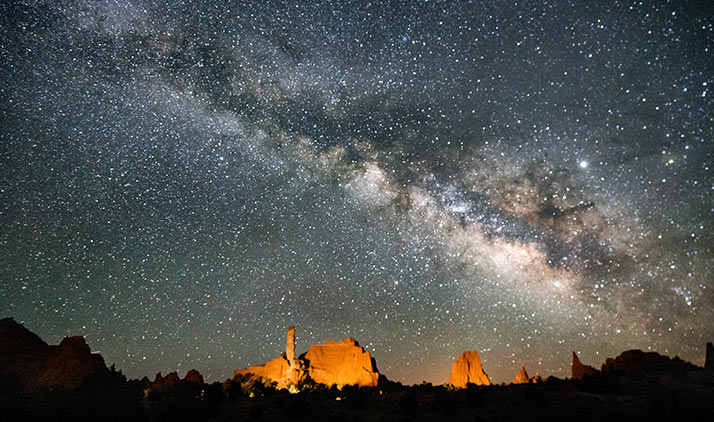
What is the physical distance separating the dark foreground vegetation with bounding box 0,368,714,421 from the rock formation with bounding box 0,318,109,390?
1.80 ft

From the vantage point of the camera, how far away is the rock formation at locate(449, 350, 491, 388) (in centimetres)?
4781

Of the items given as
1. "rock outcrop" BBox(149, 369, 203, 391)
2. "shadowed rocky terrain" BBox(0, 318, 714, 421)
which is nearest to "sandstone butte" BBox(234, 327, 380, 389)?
"rock outcrop" BBox(149, 369, 203, 391)

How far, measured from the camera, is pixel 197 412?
19.0 meters

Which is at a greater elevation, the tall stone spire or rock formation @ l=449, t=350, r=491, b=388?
the tall stone spire

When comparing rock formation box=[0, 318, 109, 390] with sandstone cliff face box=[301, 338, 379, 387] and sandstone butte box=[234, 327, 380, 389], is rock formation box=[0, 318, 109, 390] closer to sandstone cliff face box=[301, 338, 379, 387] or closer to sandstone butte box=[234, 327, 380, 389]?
sandstone butte box=[234, 327, 380, 389]

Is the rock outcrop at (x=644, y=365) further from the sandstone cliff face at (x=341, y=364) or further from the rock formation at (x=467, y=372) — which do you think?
the sandstone cliff face at (x=341, y=364)

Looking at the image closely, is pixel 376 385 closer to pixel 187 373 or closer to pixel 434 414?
pixel 187 373

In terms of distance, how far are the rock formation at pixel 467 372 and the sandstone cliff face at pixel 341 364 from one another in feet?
39.4

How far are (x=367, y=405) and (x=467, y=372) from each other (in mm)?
31138

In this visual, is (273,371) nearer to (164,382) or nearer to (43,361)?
(164,382)

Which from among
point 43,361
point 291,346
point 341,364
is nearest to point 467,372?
point 341,364

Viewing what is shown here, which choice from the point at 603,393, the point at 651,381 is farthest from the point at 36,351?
the point at 651,381

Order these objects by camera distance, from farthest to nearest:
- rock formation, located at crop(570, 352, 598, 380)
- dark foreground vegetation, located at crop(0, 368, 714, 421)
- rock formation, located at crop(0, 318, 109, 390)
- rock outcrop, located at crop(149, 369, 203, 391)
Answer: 1. rock formation, located at crop(570, 352, 598, 380)
2. rock outcrop, located at crop(149, 369, 203, 391)
3. rock formation, located at crop(0, 318, 109, 390)
4. dark foreground vegetation, located at crop(0, 368, 714, 421)

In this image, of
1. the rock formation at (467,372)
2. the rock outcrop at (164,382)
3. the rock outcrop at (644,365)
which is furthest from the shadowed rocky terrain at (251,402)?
the rock formation at (467,372)
